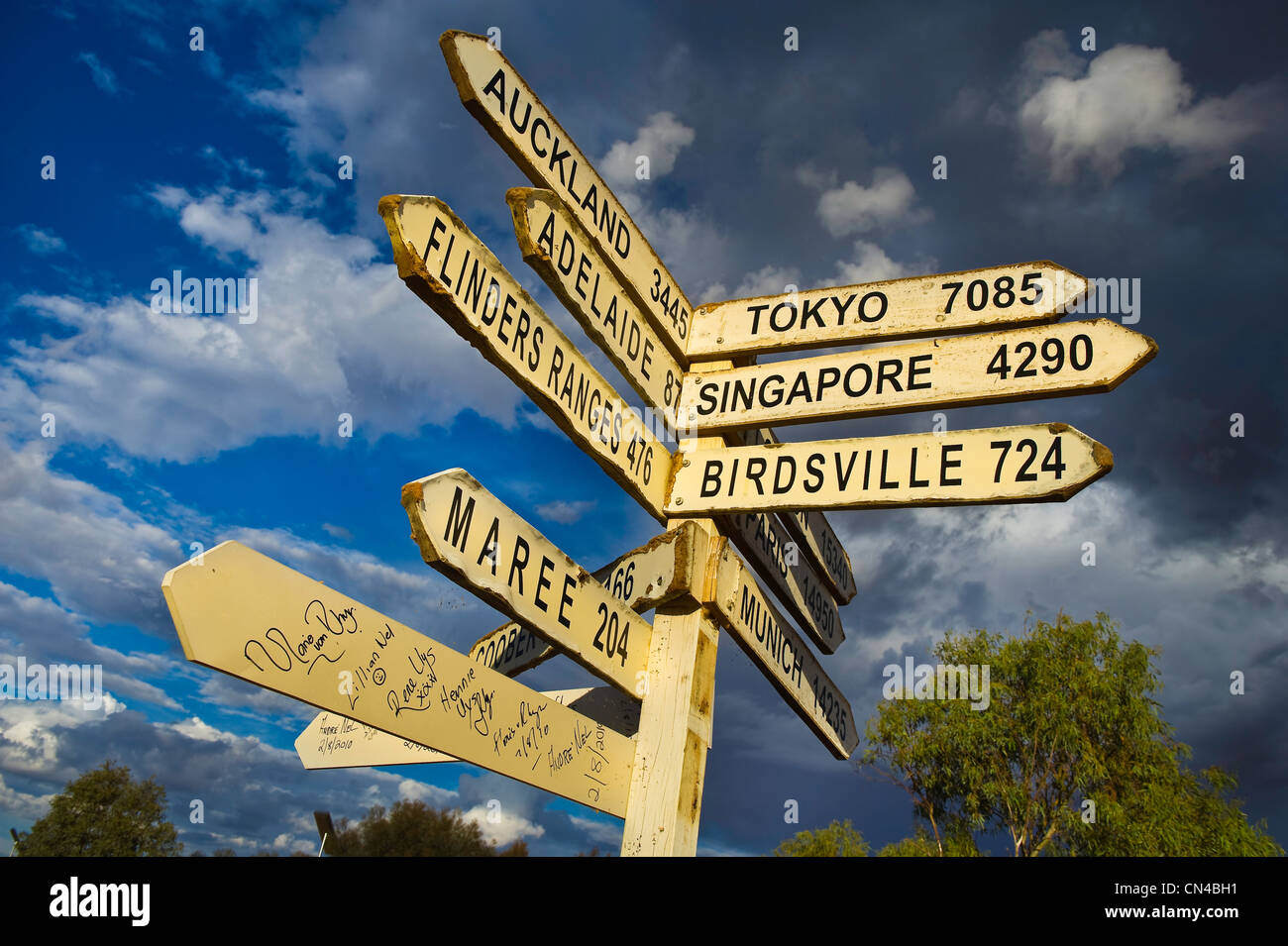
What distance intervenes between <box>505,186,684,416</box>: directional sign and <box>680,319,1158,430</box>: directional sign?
9.9 inches

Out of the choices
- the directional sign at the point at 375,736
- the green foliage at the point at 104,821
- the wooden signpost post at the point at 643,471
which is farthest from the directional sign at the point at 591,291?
the green foliage at the point at 104,821

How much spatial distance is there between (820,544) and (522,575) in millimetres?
2341

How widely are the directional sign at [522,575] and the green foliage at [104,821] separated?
31927 mm

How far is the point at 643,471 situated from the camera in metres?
3.47

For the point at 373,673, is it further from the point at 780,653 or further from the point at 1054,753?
the point at 1054,753

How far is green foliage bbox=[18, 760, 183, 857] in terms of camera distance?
27.8 m

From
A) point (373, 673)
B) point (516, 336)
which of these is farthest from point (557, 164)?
point (373, 673)

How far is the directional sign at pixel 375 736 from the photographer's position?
11.7 ft

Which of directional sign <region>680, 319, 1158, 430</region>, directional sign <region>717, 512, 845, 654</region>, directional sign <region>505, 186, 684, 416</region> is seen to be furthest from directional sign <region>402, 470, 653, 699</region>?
directional sign <region>680, 319, 1158, 430</region>

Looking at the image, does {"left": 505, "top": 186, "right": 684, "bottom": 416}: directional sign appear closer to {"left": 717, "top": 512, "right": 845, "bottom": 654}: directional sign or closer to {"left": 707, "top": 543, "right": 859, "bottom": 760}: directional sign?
{"left": 717, "top": 512, "right": 845, "bottom": 654}: directional sign

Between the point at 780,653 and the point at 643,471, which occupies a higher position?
the point at 643,471

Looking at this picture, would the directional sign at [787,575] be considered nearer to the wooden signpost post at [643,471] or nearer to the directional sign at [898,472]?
the wooden signpost post at [643,471]
